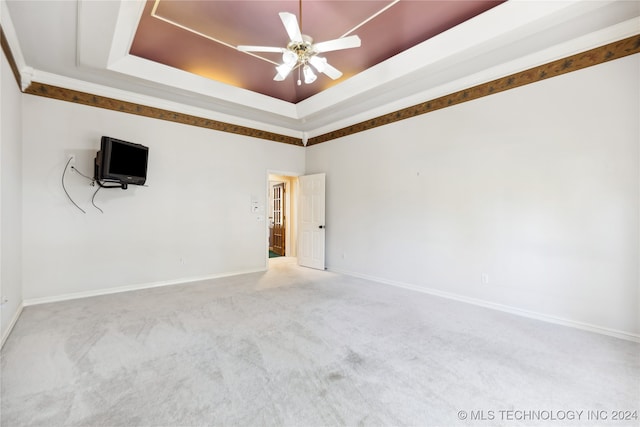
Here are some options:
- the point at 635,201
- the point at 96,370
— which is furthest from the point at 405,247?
the point at 96,370

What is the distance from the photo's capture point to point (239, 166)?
5.72 meters

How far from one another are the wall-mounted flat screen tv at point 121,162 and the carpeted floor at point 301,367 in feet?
5.83

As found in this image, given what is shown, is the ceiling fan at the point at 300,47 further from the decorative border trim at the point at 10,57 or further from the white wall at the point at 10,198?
the white wall at the point at 10,198

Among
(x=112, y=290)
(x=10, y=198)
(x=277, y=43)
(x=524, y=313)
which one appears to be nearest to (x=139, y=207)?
(x=112, y=290)

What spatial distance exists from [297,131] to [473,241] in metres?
4.50

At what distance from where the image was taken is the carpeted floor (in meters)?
1.78

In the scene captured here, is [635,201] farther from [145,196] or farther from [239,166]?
[145,196]

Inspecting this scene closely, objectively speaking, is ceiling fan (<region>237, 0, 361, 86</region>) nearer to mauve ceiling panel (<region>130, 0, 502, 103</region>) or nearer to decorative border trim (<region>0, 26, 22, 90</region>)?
mauve ceiling panel (<region>130, 0, 502, 103</region>)

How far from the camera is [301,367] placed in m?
2.29

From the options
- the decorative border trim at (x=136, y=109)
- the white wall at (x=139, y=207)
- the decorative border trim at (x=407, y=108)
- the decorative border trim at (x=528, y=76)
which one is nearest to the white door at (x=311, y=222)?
the white wall at (x=139, y=207)

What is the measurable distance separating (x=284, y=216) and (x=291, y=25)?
6.09 meters

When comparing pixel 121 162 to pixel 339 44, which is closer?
pixel 339 44

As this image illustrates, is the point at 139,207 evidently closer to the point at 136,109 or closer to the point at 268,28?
the point at 136,109

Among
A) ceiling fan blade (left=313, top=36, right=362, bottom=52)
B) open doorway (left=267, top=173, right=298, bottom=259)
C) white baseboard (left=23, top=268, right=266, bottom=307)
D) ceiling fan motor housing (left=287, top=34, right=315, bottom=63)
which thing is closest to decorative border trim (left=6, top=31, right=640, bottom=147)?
open doorway (left=267, top=173, right=298, bottom=259)
